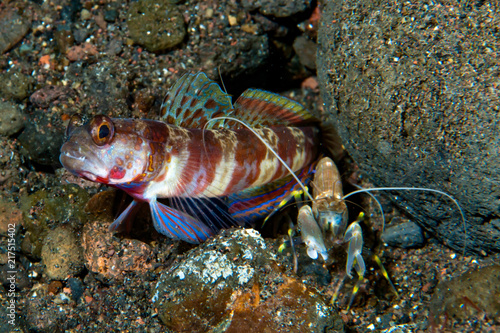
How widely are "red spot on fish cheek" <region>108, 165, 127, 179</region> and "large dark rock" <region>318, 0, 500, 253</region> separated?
2.15 metres

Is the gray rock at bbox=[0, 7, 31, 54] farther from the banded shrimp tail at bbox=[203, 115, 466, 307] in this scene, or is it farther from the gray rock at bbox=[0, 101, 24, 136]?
the banded shrimp tail at bbox=[203, 115, 466, 307]

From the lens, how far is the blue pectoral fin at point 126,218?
3.07 meters

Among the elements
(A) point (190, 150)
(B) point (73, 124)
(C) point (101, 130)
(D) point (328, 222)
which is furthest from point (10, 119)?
(D) point (328, 222)

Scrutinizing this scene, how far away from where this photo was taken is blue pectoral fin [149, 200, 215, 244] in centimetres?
302

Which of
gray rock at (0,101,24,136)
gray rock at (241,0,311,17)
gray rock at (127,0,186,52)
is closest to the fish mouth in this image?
gray rock at (0,101,24,136)

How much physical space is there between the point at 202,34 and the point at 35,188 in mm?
2691

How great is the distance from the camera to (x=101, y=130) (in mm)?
2572

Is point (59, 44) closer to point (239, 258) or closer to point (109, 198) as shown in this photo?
point (109, 198)

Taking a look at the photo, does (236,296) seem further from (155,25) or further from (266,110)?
(155,25)

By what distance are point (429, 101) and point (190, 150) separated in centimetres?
206

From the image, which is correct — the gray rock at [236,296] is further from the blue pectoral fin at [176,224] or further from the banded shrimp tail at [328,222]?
the banded shrimp tail at [328,222]

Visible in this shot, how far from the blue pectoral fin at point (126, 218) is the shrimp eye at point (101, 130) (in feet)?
2.55

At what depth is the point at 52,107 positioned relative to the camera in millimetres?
3783

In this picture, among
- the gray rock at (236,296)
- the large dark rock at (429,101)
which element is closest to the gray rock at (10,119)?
the gray rock at (236,296)
